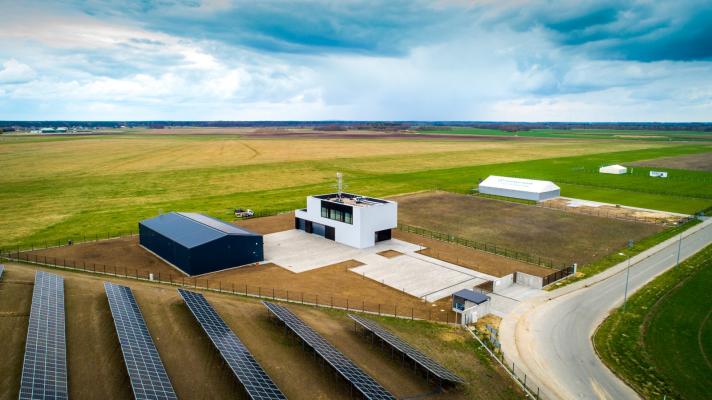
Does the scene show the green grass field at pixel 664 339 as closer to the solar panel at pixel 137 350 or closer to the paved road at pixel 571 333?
the paved road at pixel 571 333

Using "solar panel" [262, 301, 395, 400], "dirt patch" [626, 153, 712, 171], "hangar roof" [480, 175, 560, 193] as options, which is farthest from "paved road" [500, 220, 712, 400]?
"dirt patch" [626, 153, 712, 171]

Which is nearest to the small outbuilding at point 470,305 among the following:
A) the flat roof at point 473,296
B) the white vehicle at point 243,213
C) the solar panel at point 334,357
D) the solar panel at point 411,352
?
the flat roof at point 473,296

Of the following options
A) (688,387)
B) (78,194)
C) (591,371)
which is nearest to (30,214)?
(78,194)

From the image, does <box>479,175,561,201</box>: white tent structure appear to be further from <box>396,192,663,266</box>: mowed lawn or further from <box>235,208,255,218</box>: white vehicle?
<box>235,208,255,218</box>: white vehicle

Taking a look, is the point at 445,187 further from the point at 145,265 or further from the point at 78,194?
the point at 78,194

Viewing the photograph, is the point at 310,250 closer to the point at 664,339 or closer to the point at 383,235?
the point at 383,235
